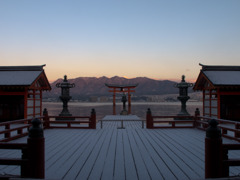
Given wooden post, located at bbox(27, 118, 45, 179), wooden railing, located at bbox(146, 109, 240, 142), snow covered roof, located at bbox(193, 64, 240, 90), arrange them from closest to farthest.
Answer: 1. wooden post, located at bbox(27, 118, 45, 179)
2. wooden railing, located at bbox(146, 109, 240, 142)
3. snow covered roof, located at bbox(193, 64, 240, 90)

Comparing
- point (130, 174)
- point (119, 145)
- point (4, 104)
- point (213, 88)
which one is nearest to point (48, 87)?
point (4, 104)

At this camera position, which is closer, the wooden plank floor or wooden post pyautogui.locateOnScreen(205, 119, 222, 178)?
wooden post pyautogui.locateOnScreen(205, 119, 222, 178)

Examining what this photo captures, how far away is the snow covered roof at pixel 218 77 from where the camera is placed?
15.0 meters

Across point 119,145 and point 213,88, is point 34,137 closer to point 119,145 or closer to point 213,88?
point 119,145

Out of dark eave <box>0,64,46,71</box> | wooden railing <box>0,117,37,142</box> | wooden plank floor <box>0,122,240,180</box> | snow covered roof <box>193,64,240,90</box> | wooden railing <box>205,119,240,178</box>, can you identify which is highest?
dark eave <box>0,64,46,71</box>

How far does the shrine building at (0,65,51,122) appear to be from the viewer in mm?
15492

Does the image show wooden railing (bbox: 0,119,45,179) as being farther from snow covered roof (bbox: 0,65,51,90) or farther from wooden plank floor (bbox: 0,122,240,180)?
snow covered roof (bbox: 0,65,51,90)

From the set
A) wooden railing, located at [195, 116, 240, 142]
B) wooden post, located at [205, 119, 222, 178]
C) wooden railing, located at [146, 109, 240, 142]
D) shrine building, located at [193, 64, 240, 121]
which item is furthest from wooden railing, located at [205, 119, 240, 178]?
shrine building, located at [193, 64, 240, 121]

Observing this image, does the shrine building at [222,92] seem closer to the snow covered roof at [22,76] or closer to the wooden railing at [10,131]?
the wooden railing at [10,131]

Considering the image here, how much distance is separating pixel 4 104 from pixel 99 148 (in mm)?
12090

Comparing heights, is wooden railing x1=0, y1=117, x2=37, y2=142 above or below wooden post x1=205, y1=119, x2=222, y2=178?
below

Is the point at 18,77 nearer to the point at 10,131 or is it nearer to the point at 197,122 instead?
the point at 10,131

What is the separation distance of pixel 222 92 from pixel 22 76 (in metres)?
15.9

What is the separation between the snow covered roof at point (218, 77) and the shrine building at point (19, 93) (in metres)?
13.5
